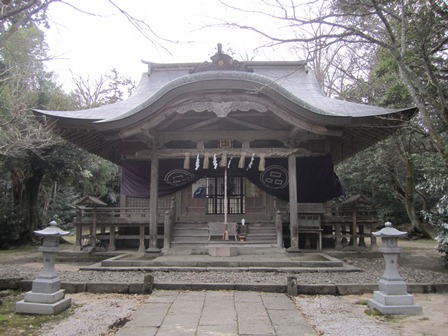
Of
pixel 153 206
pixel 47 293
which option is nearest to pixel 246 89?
pixel 153 206

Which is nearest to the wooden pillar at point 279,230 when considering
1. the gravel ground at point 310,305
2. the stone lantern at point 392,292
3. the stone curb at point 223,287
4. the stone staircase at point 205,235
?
the stone staircase at point 205,235

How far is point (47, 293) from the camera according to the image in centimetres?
533

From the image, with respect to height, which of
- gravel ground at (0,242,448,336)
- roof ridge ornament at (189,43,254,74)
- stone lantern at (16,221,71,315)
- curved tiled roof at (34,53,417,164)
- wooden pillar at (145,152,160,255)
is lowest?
gravel ground at (0,242,448,336)

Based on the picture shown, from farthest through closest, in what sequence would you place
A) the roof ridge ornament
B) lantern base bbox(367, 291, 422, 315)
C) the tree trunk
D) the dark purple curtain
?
the tree trunk
the dark purple curtain
the roof ridge ornament
lantern base bbox(367, 291, 422, 315)

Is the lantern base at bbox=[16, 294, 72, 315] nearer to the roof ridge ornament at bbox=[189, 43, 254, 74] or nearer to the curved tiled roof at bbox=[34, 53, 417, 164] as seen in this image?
the curved tiled roof at bbox=[34, 53, 417, 164]

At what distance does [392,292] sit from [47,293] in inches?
197

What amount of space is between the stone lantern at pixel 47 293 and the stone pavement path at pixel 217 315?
120 centimetres

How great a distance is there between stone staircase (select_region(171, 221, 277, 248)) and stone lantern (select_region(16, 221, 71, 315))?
5.22 metres

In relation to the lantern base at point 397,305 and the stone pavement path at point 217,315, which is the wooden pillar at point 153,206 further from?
the lantern base at point 397,305

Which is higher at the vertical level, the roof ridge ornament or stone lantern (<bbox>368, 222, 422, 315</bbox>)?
the roof ridge ornament

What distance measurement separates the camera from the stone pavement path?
4520 mm

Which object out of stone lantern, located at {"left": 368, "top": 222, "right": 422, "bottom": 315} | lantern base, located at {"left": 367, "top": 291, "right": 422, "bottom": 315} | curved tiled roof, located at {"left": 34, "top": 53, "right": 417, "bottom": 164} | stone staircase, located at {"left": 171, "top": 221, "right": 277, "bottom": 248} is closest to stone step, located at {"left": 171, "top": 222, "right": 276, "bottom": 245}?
stone staircase, located at {"left": 171, "top": 221, "right": 277, "bottom": 248}

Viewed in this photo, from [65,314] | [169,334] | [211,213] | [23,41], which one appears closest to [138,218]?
[211,213]

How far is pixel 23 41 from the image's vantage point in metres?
15.6
